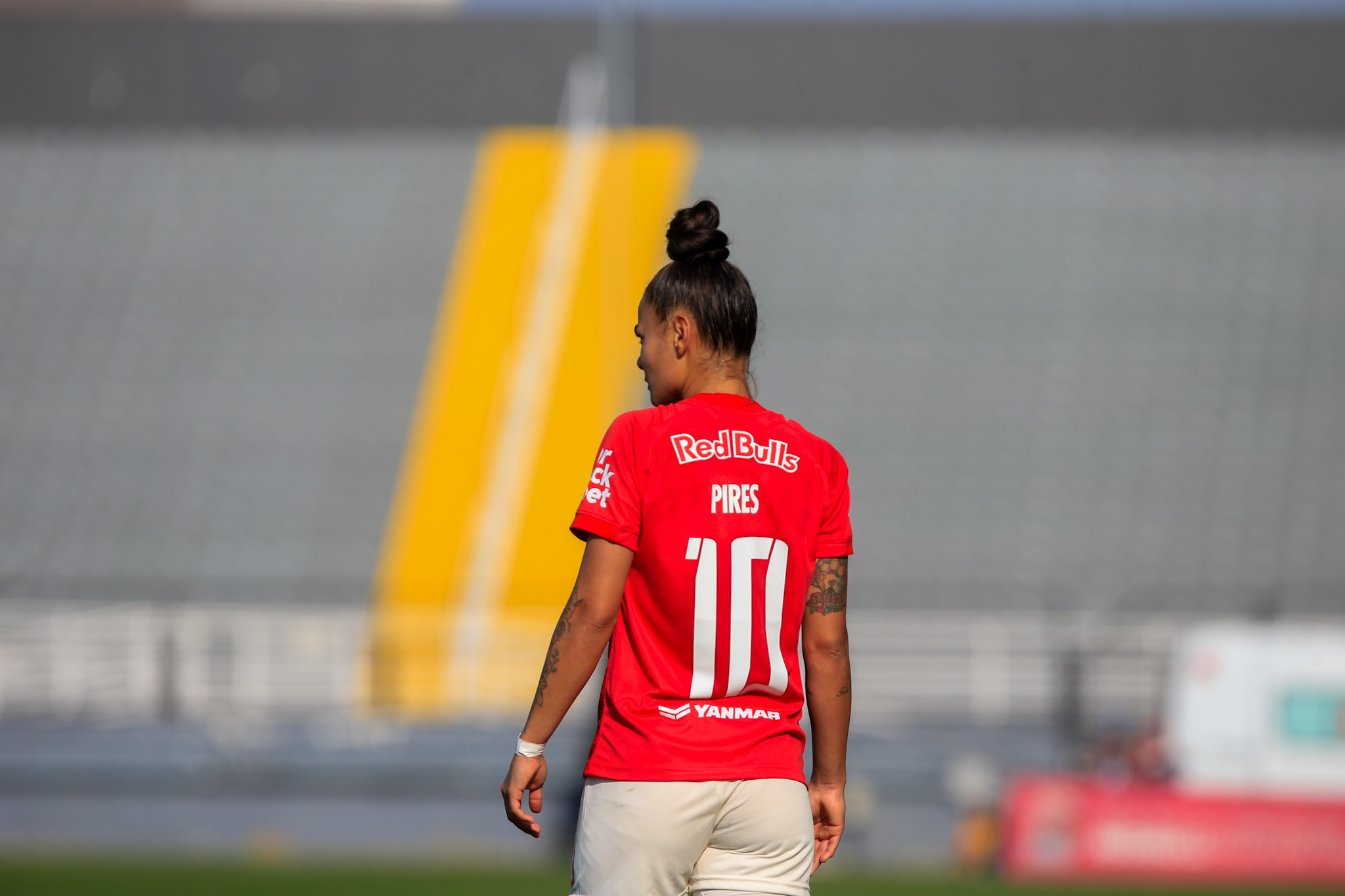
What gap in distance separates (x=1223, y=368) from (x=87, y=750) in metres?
11.2

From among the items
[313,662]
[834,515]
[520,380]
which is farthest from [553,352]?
[834,515]

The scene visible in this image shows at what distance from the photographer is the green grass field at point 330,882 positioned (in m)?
6.37

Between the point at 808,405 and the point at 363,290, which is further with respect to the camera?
the point at 363,290

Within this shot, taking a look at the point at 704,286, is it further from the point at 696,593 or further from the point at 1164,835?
the point at 1164,835

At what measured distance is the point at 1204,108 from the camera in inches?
634

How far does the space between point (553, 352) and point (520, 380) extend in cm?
50

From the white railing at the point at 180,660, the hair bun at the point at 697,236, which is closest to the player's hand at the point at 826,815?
the hair bun at the point at 697,236

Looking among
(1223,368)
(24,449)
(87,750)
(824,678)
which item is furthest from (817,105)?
(824,678)

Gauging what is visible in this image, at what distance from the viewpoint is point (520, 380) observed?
14.9 m

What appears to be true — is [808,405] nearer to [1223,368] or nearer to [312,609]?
[1223,368]

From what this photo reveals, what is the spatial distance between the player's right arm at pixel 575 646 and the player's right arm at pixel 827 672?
29 centimetres

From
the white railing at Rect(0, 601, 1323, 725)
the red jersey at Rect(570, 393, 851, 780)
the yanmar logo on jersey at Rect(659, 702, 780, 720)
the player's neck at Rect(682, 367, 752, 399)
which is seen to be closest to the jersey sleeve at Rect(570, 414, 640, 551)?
the red jersey at Rect(570, 393, 851, 780)

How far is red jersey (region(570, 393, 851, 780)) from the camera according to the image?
183cm

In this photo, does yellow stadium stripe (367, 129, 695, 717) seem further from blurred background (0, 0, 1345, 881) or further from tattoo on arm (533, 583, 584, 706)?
tattoo on arm (533, 583, 584, 706)
